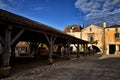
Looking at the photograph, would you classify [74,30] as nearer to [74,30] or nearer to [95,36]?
[74,30]

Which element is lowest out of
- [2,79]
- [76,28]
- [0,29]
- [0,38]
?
[2,79]

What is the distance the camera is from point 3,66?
286 inches

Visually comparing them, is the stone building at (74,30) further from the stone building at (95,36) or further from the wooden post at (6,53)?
the wooden post at (6,53)

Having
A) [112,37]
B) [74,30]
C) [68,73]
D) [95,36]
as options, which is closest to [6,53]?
[68,73]

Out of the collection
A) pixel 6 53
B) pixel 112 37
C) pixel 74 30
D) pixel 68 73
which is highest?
pixel 74 30

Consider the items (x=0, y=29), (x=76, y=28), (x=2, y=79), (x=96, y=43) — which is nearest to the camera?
(x=2, y=79)

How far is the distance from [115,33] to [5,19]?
3054cm

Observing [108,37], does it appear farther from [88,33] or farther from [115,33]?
[88,33]

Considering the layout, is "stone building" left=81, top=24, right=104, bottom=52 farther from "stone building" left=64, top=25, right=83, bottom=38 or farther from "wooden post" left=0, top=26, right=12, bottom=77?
"wooden post" left=0, top=26, right=12, bottom=77

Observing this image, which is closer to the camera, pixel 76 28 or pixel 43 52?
pixel 43 52

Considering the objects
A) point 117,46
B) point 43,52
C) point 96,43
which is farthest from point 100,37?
point 43,52

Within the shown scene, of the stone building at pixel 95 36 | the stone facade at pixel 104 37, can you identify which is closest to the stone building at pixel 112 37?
the stone facade at pixel 104 37

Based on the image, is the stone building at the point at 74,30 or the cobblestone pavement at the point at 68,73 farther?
the stone building at the point at 74,30

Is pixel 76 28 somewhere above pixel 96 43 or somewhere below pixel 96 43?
above
